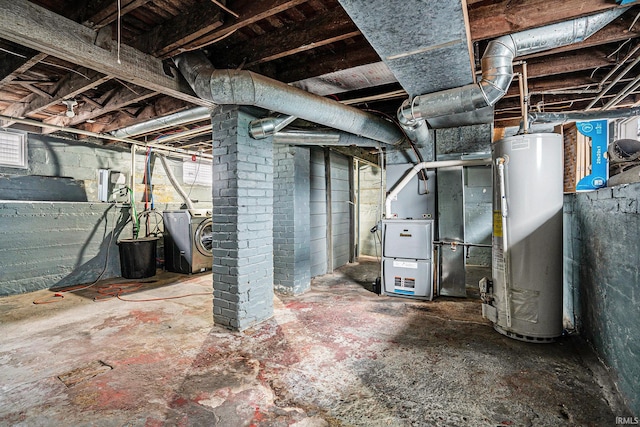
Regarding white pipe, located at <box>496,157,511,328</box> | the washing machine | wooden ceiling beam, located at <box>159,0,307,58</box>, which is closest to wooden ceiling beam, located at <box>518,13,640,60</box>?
white pipe, located at <box>496,157,511,328</box>

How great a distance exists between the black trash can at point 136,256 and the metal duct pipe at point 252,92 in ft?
10.9

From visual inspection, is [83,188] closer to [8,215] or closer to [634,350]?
[8,215]

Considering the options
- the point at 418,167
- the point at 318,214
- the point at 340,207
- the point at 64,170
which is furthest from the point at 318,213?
the point at 64,170

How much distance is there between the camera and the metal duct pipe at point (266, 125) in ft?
9.03

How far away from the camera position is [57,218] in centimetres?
433

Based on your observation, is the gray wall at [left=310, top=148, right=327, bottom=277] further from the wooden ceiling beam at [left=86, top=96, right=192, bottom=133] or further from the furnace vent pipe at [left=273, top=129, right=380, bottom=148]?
the wooden ceiling beam at [left=86, top=96, right=192, bottom=133]

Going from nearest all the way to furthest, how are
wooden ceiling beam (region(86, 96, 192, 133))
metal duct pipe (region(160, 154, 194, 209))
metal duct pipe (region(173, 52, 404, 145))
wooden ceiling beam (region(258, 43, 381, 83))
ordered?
metal duct pipe (region(173, 52, 404, 145))
wooden ceiling beam (region(258, 43, 381, 83))
wooden ceiling beam (region(86, 96, 192, 133))
metal duct pipe (region(160, 154, 194, 209))

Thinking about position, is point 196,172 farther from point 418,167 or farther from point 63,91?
point 418,167

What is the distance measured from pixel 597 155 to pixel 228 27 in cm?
305

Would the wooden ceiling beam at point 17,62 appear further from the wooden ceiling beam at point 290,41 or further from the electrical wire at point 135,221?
the electrical wire at point 135,221

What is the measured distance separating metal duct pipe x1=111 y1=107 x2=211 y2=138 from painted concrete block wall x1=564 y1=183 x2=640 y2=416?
333 centimetres

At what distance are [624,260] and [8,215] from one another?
20.3ft

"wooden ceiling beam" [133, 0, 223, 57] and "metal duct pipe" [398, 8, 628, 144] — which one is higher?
"wooden ceiling beam" [133, 0, 223, 57]

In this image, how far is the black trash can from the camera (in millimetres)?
4730
